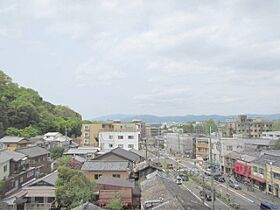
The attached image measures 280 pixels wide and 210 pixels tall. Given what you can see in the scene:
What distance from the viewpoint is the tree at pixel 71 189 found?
78.1 ft

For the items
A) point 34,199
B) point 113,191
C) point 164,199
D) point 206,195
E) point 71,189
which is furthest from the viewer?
point 206,195

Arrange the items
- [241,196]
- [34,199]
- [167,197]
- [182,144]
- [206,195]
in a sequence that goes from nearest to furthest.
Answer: [167,197] < [34,199] < [206,195] < [241,196] < [182,144]

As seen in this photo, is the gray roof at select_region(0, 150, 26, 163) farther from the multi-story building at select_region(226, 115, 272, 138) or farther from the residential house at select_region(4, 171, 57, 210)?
the multi-story building at select_region(226, 115, 272, 138)

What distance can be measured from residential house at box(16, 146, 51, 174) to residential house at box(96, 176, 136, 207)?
49.2ft

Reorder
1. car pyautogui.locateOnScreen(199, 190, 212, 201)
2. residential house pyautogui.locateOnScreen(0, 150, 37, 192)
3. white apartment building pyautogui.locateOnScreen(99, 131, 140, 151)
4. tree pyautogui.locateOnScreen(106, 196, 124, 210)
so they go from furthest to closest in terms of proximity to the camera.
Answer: white apartment building pyautogui.locateOnScreen(99, 131, 140, 151) < car pyautogui.locateOnScreen(199, 190, 212, 201) < residential house pyautogui.locateOnScreen(0, 150, 37, 192) < tree pyautogui.locateOnScreen(106, 196, 124, 210)

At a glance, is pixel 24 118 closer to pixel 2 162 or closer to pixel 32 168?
pixel 32 168

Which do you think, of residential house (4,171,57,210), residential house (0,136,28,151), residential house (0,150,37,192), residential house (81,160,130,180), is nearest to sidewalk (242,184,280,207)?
residential house (81,160,130,180)

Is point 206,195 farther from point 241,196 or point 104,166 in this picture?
point 104,166

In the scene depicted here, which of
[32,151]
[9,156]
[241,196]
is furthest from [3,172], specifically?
[241,196]

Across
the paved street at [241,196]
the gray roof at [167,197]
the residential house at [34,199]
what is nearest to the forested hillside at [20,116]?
the residential house at [34,199]

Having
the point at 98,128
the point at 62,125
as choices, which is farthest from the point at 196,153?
the point at 62,125

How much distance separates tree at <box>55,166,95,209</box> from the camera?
23812mm

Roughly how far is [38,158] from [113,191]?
18.2 metres

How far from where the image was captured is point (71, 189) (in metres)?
24.2
